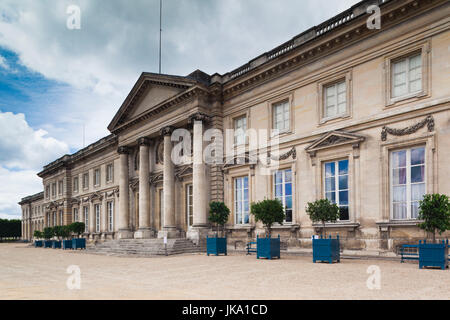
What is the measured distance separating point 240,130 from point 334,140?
22.1ft

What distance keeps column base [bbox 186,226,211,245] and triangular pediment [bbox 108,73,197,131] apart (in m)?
8.82

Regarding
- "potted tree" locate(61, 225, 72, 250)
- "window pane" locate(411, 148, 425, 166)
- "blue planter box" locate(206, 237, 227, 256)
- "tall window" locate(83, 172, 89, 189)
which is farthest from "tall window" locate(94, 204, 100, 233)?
"window pane" locate(411, 148, 425, 166)

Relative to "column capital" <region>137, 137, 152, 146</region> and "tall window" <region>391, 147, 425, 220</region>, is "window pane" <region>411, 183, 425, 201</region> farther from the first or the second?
"column capital" <region>137, 137, 152, 146</region>

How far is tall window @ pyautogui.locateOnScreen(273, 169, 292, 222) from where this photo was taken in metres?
19.0

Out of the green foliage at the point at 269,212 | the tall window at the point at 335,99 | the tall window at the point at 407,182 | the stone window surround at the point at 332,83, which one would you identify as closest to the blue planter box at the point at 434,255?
the tall window at the point at 407,182

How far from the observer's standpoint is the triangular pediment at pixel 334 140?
16.0 m

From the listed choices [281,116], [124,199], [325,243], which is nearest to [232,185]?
[281,116]

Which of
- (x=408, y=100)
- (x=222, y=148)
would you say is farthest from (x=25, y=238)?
(x=408, y=100)

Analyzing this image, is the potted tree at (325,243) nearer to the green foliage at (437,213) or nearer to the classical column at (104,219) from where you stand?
the green foliage at (437,213)

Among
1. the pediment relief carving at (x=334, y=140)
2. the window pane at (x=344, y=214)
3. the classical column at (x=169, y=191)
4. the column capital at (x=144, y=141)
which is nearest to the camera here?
the pediment relief carving at (x=334, y=140)

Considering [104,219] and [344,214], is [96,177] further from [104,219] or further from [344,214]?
[344,214]

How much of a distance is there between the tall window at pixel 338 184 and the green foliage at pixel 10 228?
6915cm

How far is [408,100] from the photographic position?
1447 cm
